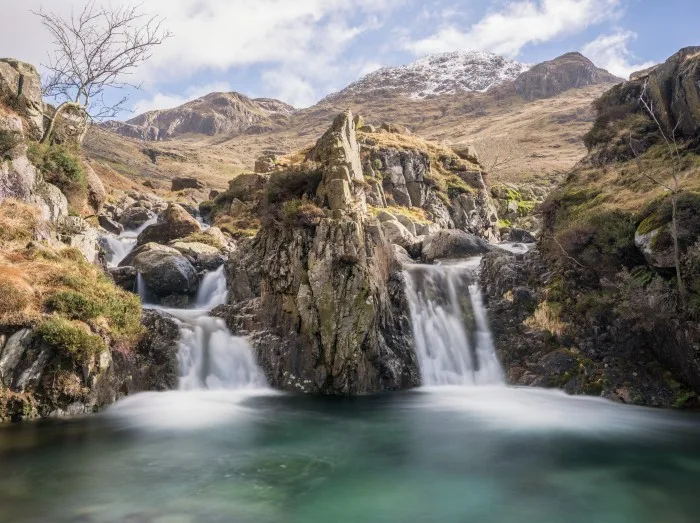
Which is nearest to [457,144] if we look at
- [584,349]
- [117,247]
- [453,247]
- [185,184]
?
[453,247]

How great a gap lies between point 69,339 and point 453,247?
2358 cm

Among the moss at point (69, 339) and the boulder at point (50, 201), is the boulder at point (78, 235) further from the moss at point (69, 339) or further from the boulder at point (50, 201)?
the moss at point (69, 339)

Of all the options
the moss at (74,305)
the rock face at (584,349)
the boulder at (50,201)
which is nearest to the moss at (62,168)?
the boulder at (50,201)

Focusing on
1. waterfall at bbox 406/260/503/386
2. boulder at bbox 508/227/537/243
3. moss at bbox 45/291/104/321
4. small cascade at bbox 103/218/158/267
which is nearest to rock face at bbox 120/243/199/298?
small cascade at bbox 103/218/158/267

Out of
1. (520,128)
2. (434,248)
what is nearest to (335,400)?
(434,248)

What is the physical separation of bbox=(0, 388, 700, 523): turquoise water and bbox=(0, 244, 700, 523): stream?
45 millimetres

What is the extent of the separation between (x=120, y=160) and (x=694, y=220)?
373ft

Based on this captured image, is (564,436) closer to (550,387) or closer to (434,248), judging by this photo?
(550,387)

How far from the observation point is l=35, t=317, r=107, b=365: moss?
13719 millimetres

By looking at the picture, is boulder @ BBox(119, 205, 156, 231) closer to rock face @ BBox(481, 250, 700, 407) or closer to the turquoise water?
the turquoise water

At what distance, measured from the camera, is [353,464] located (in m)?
11.4

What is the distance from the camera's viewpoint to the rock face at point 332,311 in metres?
20.0

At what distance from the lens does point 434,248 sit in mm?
33156

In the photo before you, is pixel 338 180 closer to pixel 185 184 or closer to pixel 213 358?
pixel 213 358
